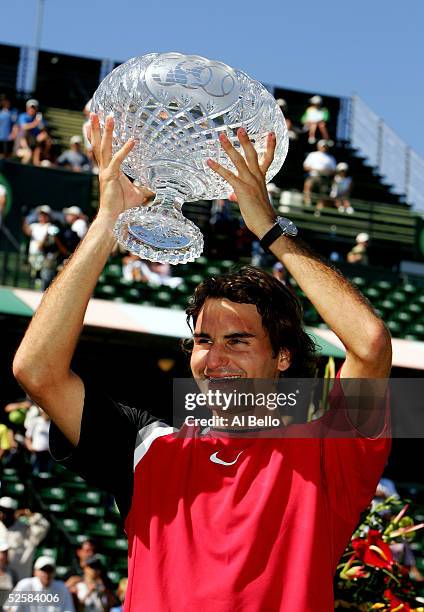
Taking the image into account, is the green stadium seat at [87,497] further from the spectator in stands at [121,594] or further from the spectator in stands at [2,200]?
the spectator in stands at [2,200]

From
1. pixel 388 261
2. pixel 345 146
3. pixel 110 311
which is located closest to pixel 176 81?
pixel 110 311

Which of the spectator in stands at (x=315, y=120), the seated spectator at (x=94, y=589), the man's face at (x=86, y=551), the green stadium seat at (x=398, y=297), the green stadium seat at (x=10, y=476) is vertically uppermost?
the spectator in stands at (x=315, y=120)

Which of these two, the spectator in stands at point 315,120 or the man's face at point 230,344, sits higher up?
the man's face at point 230,344

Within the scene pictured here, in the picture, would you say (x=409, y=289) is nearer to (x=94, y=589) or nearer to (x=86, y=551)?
(x=86, y=551)

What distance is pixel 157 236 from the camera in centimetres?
266

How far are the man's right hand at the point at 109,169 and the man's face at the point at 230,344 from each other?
346 mm

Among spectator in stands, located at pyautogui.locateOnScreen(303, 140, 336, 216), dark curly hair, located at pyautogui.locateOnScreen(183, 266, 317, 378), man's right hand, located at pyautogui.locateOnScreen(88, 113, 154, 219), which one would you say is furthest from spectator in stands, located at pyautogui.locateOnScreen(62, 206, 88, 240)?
man's right hand, located at pyautogui.locateOnScreen(88, 113, 154, 219)

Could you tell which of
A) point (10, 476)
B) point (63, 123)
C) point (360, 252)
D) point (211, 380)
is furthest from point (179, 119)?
point (63, 123)

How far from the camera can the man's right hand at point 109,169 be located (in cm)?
269

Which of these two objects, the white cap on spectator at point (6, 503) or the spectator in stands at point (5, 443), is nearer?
the white cap on spectator at point (6, 503)

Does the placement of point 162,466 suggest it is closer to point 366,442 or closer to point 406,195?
point 366,442

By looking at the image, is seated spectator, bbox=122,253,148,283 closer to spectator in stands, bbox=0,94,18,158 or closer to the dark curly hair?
spectator in stands, bbox=0,94,18,158

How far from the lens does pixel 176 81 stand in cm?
278

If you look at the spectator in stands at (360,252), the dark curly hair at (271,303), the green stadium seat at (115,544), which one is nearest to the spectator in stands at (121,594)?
the green stadium seat at (115,544)
